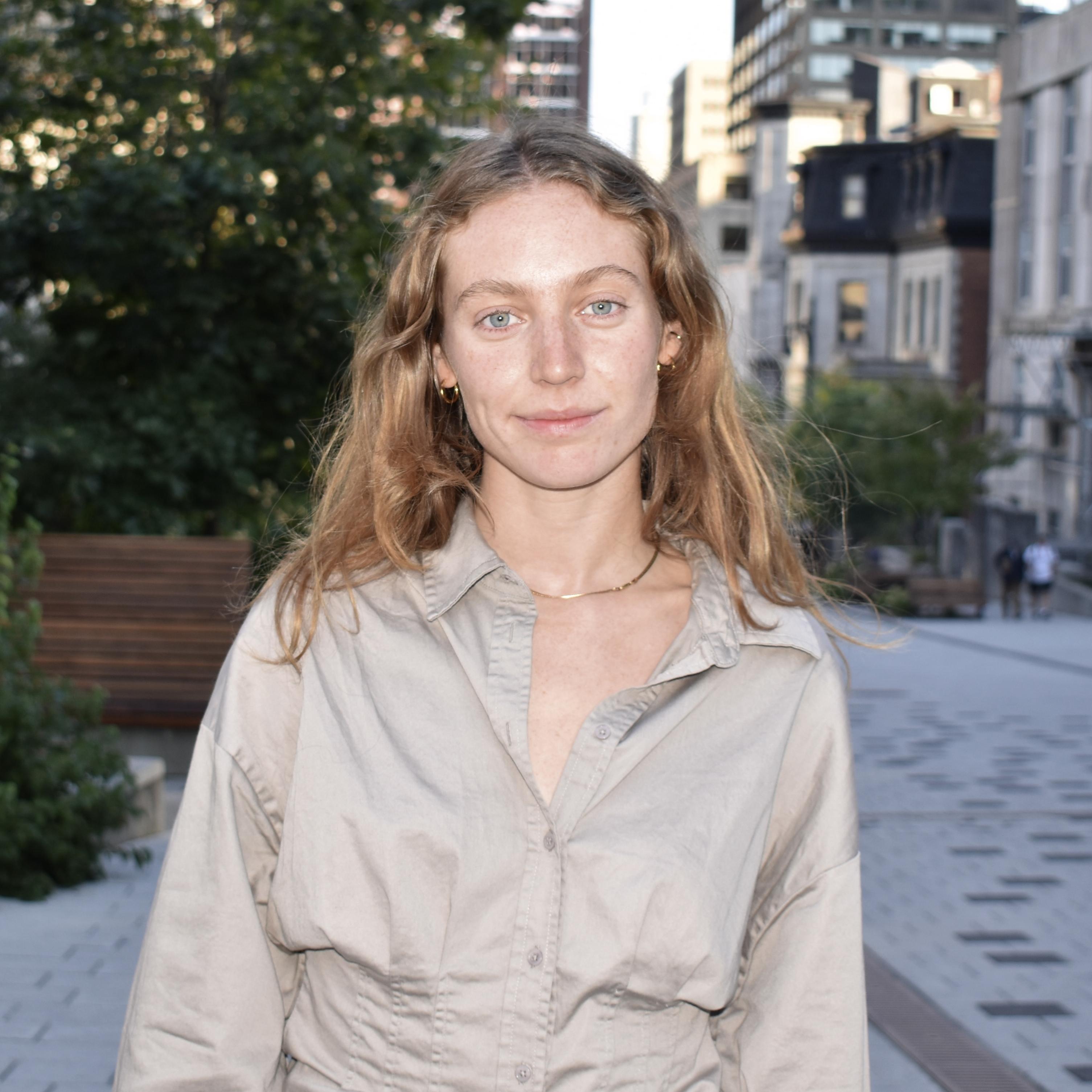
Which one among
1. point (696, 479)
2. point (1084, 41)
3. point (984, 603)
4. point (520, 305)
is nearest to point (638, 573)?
point (696, 479)

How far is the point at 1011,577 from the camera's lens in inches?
1241

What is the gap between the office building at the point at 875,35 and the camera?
11894 cm

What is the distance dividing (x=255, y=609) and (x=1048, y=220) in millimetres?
43807

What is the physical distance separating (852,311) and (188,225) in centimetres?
5052

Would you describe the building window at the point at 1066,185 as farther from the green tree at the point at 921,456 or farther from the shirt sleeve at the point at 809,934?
the shirt sleeve at the point at 809,934

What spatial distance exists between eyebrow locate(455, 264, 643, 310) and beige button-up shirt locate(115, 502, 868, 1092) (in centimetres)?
44

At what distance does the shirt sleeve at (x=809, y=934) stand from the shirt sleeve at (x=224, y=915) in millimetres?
648

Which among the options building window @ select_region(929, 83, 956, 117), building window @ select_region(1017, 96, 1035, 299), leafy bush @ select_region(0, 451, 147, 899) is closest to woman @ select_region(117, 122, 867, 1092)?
leafy bush @ select_region(0, 451, 147, 899)

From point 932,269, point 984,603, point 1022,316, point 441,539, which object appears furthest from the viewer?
point 932,269

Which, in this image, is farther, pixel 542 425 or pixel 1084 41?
pixel 1084 41

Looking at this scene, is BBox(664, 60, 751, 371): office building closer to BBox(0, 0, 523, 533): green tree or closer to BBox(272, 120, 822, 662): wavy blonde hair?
BBox(272, 120, 822, 662): wavy blonde hair

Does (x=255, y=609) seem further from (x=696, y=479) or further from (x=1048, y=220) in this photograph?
(x=1048, y=220)

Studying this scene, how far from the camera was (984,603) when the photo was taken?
31828mm

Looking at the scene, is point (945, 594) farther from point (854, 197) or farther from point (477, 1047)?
point (854, 197)
